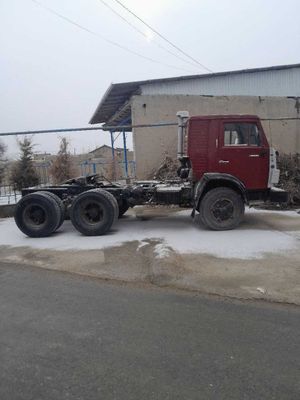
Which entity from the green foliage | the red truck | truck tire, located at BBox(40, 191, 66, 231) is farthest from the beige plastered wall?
truck tire, located at BBox(40, 191, 66, 231)

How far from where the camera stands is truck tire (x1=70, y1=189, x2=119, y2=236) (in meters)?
9.79

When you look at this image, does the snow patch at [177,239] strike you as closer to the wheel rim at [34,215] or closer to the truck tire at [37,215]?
the truck tire at [37,215]

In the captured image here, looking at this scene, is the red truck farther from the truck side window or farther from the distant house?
the distant house

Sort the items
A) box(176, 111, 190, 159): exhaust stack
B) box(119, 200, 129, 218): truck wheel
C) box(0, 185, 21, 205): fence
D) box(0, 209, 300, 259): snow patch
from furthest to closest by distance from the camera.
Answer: box(0, 185, 21, 205): fence < box(119, 200, 129, 218): truck wheel < box(176, 111, 190, 159): exhaust stack < box(0, 209, 300, 259): snow patch

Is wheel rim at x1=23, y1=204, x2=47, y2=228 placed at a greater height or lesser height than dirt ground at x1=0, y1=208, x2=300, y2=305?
greater

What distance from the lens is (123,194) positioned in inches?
419

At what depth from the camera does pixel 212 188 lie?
1010cm

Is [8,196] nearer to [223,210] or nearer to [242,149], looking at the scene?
[223,210]

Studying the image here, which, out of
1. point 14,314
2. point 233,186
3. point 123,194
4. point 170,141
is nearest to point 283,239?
point 233,186

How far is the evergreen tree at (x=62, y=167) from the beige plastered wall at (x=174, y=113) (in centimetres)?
415

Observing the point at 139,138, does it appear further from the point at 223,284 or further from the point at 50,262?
the point at 223,284

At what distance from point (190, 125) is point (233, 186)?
1.74 m

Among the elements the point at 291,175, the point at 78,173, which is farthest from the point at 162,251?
the point at 78,173

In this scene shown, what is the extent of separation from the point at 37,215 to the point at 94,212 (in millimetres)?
1366
